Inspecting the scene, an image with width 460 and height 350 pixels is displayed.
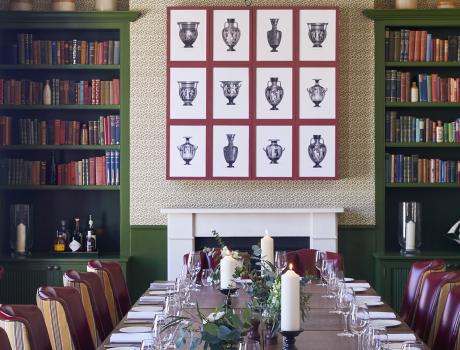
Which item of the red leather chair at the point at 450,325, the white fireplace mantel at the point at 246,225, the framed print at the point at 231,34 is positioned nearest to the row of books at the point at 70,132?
the white fireplace mantel at the point at 246,225

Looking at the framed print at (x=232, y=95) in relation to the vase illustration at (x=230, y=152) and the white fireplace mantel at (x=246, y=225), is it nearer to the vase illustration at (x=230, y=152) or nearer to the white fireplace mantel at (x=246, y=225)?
the vase illustration at (x=230, y=152)

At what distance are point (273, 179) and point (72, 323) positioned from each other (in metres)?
3.55

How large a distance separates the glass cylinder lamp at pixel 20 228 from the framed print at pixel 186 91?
1.46m

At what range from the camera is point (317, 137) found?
7.50 m

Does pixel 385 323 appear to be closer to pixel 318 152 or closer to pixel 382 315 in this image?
pixel 382 315

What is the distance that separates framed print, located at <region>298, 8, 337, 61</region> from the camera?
7.50 meters

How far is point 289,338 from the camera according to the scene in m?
3.68

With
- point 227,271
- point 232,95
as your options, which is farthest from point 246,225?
point 227,271

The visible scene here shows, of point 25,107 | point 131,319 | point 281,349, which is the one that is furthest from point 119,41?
point 281,349

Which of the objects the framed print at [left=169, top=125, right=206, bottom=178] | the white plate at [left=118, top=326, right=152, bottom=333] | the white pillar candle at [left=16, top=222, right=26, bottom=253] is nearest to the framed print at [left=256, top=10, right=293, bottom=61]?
the framed print at [left=169, top=125, right=206, bottom=178]

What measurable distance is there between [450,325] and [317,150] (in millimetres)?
3367

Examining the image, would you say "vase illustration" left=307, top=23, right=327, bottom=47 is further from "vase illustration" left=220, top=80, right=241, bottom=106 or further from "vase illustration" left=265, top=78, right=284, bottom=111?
"vase illustration" left=220, top=80, right=241, bottom=106

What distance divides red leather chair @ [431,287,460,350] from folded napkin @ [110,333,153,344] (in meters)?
1.40

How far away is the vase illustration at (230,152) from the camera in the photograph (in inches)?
296
